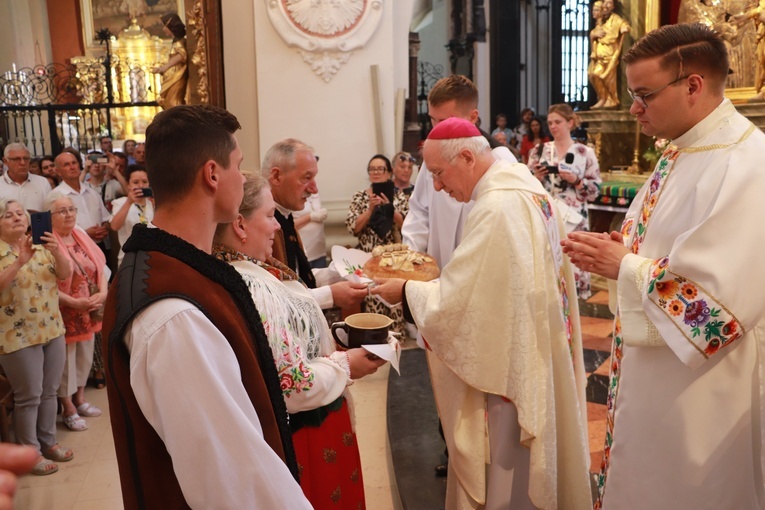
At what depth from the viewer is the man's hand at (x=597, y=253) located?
2465 mm

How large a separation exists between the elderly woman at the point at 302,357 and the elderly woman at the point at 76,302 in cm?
318

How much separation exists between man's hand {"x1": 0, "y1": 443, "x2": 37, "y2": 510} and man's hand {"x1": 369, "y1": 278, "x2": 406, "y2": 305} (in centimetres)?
208

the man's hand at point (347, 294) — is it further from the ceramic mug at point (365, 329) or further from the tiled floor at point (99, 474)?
the tiled floor at point (99, 474)

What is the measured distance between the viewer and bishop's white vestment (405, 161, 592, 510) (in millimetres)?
2750

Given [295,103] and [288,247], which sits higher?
[295,103]

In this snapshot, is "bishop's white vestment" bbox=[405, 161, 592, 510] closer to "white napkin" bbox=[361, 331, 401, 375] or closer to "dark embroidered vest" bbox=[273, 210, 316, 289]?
"dark embroidered vest" bbox=[273, 210, 316, 289]

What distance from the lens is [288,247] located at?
3041 mm

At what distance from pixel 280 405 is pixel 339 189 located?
543 centimetres

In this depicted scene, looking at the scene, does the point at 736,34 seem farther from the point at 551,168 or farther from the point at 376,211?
the point at 376,211

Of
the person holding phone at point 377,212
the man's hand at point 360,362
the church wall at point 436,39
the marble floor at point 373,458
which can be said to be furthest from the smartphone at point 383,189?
the church wall at point 436,39

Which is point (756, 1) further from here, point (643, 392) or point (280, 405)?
point (280, 405)

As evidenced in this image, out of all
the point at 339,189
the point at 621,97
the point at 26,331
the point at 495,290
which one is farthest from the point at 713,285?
the point at 621,97

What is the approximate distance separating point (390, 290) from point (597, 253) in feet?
2.89

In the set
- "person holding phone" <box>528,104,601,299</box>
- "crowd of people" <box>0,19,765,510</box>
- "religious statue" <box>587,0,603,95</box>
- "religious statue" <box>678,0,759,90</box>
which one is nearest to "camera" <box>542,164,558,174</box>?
"person holding phone" <box>528,104,601,299</box>
